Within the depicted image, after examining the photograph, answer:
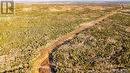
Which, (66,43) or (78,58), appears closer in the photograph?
(78,58)

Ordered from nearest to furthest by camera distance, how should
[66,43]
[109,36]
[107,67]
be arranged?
[107,67], [66,43], [109,36]

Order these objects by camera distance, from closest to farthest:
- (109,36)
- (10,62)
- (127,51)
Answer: (10,62), (127,51), (109,36)

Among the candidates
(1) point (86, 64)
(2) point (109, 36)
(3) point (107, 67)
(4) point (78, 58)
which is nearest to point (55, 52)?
(4) point (78, 58)

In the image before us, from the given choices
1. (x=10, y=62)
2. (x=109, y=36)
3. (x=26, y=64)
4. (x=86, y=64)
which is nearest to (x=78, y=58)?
(x=86, y=64)

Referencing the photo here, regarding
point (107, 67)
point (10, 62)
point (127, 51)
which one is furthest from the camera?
point (127, 51)

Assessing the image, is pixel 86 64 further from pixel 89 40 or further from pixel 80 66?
pixel 89 40

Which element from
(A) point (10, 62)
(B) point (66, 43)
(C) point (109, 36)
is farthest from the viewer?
(C) point (109, 36)

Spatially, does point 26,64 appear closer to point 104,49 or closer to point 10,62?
point 10,62
